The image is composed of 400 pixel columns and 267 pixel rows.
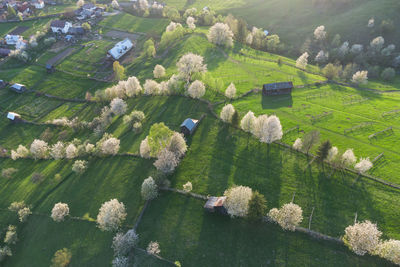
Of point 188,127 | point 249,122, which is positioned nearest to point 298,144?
point 249,122

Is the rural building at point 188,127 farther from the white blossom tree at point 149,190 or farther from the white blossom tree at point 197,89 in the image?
the white blossom tree at point 149,190

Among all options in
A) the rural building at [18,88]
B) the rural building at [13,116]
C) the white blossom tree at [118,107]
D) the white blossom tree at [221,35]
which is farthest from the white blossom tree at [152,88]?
the rural building at [18,88]

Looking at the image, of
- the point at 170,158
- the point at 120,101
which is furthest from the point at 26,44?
the point at 170,158

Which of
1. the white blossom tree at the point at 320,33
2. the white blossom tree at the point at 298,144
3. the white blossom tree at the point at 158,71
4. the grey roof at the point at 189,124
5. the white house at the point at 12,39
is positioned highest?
the white blossom tree at the point at 320,33

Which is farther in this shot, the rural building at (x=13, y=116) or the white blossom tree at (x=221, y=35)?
the white blossom tree at (x=221, y=35)

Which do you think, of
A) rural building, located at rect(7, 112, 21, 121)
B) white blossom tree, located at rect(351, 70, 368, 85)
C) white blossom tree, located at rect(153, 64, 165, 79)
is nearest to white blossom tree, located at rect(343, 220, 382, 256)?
Result: white blossom tree, located at rect(351, 70, 368, 85)

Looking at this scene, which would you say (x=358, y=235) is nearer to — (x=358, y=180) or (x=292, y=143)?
(x=358, y=180)
